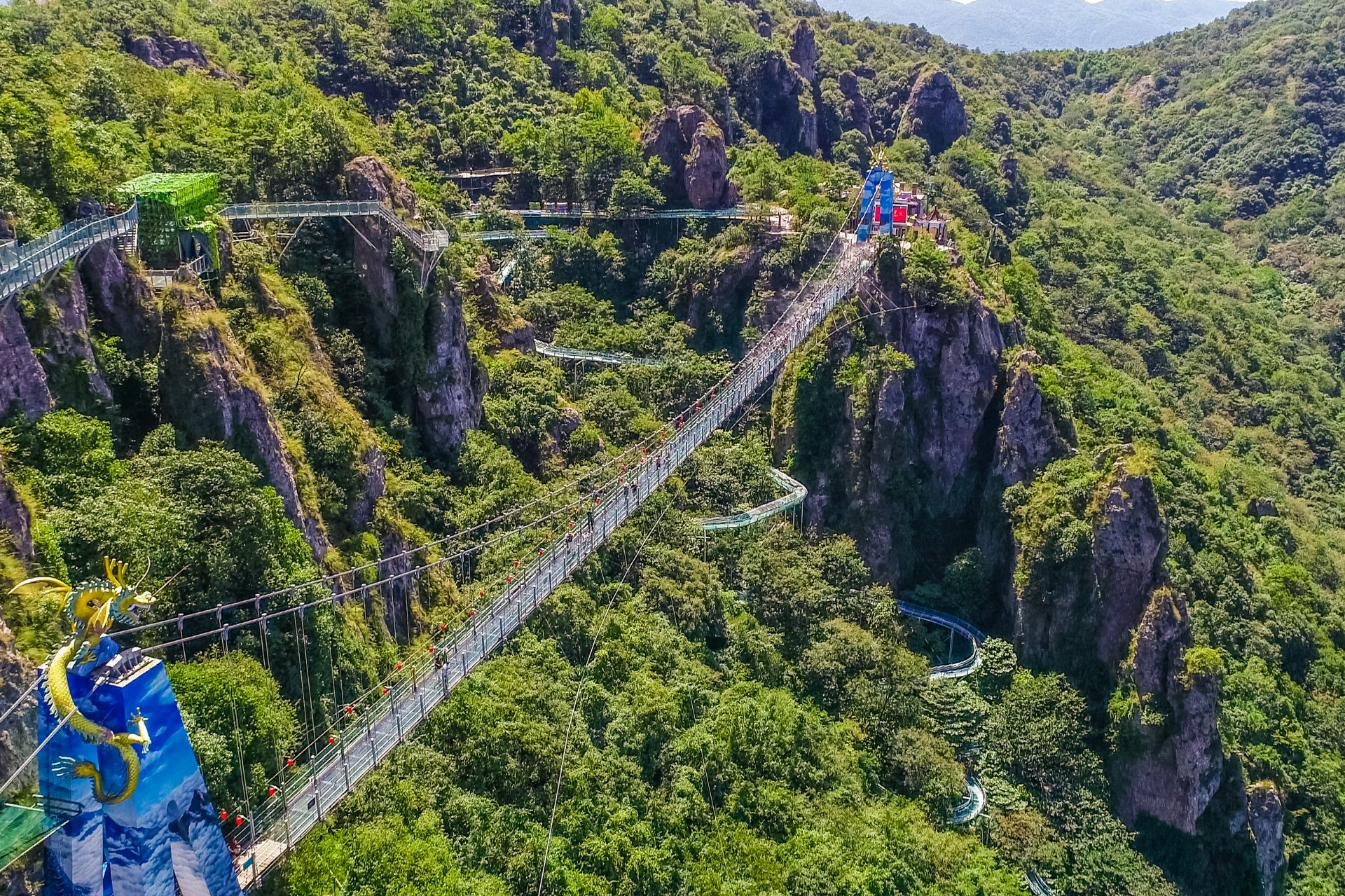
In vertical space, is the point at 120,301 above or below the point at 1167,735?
above

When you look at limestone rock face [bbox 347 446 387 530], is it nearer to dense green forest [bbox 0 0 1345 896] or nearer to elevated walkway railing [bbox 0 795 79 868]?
dense green forest [bbox 0 0 1345 896]

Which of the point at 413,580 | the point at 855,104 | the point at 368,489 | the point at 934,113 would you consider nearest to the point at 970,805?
the point at 413,580

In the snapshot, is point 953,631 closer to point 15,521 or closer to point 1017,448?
point 1017,448

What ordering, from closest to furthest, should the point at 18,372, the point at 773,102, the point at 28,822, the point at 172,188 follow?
the point at 28,822 < the point at 18,372 < the point at 172,188 < the point at 773,102

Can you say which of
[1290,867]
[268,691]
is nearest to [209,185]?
[268,691]

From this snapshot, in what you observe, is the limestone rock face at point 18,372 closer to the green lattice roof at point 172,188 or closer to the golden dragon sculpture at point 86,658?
the green lattice roof at point 172,188

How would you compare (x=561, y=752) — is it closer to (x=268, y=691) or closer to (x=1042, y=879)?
(x=268, y=691)

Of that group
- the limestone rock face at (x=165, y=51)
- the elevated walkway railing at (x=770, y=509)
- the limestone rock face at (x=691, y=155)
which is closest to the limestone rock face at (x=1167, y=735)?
the elevated walkway railing at (x=770, y=509)
